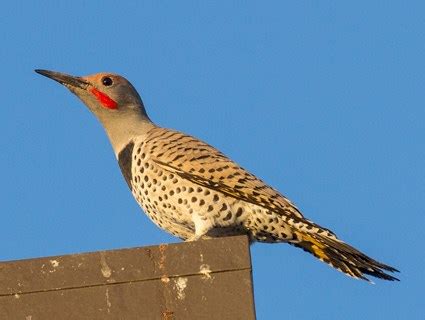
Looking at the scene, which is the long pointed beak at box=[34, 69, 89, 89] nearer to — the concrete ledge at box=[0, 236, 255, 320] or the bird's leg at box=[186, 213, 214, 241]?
the bird's leg at box=[186, 213, 214, 241]

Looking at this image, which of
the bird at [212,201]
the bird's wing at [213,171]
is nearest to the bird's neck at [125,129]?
the bird at [212,201]

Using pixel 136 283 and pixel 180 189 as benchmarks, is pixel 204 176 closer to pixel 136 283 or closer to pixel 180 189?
pixel 180 189

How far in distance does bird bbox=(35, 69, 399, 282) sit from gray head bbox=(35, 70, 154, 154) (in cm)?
37

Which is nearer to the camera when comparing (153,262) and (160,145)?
(153,262)

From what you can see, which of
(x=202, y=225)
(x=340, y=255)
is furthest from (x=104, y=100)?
(x=340, y=255)

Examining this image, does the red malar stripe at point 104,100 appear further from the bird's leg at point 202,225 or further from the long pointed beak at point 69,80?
the bird's leg at point 202,225

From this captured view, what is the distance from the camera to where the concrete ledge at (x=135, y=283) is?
191 inches

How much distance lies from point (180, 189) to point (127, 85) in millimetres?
1528

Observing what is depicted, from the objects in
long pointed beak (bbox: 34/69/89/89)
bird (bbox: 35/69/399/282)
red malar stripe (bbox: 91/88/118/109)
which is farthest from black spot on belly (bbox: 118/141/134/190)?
long pointed beak (bbox: 34/69/89/89)

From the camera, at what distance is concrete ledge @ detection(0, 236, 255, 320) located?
4.85 meters

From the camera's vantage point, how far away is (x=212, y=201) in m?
7.71

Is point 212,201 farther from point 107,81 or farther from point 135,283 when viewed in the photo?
point 135,283

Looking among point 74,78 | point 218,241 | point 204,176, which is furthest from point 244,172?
point 218,241

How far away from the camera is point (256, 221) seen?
7711mm
